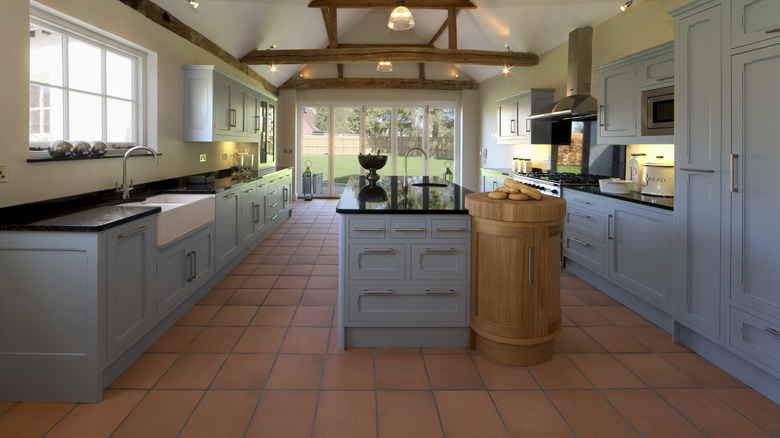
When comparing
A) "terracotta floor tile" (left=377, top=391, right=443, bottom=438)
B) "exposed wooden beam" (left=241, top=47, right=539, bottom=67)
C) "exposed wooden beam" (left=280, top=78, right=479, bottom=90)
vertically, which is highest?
"exposed wooden beam" (left=280, top=78, right=479, bottom=90)

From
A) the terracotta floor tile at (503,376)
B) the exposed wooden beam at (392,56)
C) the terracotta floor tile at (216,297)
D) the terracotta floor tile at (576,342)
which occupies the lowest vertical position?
the terracotta floor tile at (503,376)

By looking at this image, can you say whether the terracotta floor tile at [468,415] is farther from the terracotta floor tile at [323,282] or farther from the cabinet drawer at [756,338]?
the terracotta floor tile at [323,282]

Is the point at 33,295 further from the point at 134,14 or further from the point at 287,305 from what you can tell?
the point at 134,14

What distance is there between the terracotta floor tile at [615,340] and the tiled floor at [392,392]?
14mm

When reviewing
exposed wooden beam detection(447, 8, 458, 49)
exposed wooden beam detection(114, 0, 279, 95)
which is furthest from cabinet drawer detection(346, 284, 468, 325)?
exposed wooden beam detection(447, 8, 458, 49)

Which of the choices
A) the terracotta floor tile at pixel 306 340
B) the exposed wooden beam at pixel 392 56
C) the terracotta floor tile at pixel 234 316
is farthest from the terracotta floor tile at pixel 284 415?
the exposed wooden beam at pixel 392 56

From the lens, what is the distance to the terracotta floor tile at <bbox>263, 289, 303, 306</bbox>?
147 inches

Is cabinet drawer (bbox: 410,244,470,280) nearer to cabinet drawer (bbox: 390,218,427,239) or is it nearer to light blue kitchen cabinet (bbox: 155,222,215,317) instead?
cabinet drawer (bbox: 390,218,427,239)

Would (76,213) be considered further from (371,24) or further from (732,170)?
(371,24)

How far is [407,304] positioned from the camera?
281 cm

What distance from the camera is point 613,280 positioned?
149 inches

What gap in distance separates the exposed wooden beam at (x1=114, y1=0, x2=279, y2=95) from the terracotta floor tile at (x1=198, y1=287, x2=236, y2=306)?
2.38 metres

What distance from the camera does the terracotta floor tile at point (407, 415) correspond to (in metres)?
2.00

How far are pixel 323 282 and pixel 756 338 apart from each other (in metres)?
3.14
